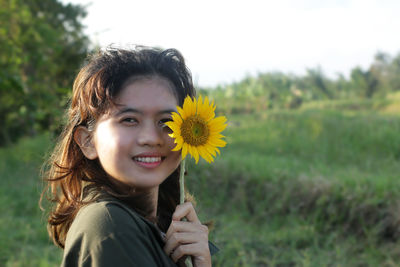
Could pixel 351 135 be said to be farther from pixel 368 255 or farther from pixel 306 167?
pixel 368 255

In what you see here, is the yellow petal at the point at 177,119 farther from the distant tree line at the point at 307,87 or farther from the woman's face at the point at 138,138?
the distant tree line at the point at 307,87

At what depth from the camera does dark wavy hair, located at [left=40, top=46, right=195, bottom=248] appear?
4.44 ft

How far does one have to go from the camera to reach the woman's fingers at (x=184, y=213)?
1272mm

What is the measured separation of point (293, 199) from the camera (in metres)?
4.72

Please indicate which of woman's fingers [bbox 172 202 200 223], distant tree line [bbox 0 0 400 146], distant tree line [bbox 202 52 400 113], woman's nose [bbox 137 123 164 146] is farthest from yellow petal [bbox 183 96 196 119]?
distant tree line [bbox 202 52 400 113]

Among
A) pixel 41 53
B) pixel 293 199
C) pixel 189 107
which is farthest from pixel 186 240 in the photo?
pixel 41 53

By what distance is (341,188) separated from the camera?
4.48 meters

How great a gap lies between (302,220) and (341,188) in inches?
20.7

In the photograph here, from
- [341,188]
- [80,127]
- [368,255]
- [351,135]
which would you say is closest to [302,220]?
[341,188]

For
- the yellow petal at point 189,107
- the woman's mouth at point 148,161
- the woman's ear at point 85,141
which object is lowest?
the woman's mouth at point 148,161

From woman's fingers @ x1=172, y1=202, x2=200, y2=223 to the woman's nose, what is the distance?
0.20 meters

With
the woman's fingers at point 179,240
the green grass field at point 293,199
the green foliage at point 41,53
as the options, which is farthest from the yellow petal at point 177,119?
the green foliage at point 41,53

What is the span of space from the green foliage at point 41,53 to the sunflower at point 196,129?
5.26 m

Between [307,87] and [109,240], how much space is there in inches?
526
